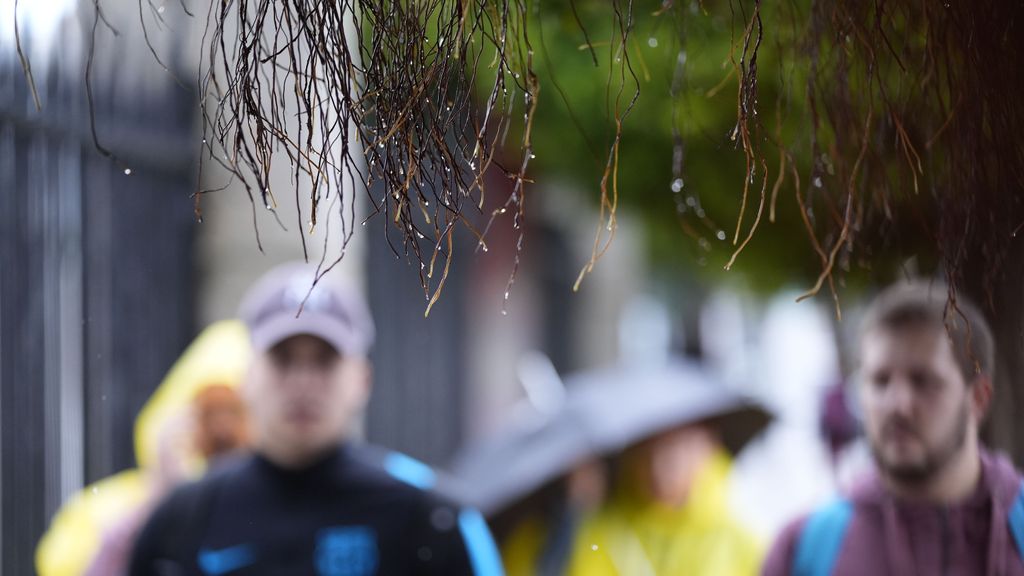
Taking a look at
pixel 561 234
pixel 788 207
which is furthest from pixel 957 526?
pixel 561 234

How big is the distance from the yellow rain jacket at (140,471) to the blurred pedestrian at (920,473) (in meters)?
1.71

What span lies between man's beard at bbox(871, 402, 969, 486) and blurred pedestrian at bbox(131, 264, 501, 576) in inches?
38.1

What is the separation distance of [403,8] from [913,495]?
1.38m

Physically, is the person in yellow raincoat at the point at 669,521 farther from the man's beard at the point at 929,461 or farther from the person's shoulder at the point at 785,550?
the man's beard at the point at 929,461

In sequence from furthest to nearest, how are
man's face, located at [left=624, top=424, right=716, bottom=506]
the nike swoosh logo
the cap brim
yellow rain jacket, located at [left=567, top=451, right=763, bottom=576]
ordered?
1. man's face, located at [left=624, top=424, right=716, bottom=506]
2. yellow rain jacket, located at [left=567, top=451, right=763, bottom=576]
3. the cap brim
4. the nike swoosh logo

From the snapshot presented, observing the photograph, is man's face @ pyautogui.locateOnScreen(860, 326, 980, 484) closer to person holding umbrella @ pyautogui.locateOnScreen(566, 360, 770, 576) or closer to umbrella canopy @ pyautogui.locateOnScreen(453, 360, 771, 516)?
person holding umbrella @ pyautogui.locateOnScreen(566, 360, 770, 576)

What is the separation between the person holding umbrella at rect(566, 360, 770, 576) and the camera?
368 centimetres

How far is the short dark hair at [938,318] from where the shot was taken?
1.80m

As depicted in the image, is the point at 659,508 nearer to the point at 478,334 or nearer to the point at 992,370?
the point at 992,370

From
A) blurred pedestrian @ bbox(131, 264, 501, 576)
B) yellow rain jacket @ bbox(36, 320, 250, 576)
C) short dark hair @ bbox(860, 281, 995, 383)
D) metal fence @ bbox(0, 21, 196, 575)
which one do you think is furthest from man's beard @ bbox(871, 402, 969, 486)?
metal fence @ bbox(0, 21, 196, 575)

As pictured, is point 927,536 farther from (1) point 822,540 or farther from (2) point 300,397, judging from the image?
(2) point 300,397

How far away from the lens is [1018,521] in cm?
187

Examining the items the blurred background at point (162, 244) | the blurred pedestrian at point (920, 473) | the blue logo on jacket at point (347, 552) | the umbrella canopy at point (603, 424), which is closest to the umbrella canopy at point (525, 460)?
the umbrella canopy at point (603, 424)

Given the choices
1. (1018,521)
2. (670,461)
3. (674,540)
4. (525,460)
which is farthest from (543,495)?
(1018,521)
